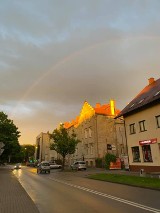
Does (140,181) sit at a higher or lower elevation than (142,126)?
lower

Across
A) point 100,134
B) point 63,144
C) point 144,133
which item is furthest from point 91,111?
point 144,133

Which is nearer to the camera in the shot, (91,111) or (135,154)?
(135,154)

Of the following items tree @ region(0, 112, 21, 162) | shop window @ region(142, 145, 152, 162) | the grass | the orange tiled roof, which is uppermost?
the orange tiled roof

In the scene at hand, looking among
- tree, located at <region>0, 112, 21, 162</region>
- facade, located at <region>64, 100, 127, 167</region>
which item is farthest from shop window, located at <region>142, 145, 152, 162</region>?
tree, located at <region>0, 112, 21, 162</region>

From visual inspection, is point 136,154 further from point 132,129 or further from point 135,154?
point 132,129

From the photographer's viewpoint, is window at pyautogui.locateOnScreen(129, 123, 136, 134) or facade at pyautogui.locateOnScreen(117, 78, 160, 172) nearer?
facade at pyautogui.locateOnScreen(117, 78, 160, 172)

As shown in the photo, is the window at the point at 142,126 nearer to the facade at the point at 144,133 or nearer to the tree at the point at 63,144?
the facade at the point at 144,133

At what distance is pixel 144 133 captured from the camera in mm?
30125

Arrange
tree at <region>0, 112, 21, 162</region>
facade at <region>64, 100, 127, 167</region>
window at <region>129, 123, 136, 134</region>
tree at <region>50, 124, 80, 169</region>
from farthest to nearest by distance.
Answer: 1. tree at <region>0, 112, 21, 162</region>
2. facade at <region>64, 100, 127, 167</region>
3. tree at <region>50, 124, 80, 169</region>
4. window at <region>129, 123, 136, 134</region>

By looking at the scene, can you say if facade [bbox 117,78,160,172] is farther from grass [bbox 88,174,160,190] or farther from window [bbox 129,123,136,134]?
grass [bbox 88,174,160,190]

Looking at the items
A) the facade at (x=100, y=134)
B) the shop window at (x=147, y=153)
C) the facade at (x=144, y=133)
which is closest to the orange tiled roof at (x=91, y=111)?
the facade at (x=100, y=134)

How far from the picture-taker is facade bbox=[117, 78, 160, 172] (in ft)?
91.9

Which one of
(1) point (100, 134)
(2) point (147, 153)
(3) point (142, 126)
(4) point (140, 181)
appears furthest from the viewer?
(1) point (100, 134)

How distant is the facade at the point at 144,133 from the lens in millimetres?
28000
